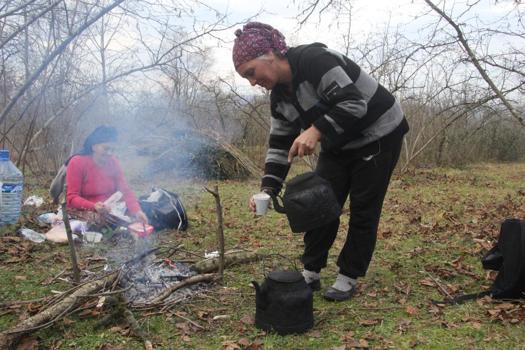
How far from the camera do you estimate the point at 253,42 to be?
2607 millimetres

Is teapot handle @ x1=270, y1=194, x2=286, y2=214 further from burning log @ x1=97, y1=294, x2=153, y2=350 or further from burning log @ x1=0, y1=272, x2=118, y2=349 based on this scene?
burning log @ x1=0, y1=272, x2=118, y2=349

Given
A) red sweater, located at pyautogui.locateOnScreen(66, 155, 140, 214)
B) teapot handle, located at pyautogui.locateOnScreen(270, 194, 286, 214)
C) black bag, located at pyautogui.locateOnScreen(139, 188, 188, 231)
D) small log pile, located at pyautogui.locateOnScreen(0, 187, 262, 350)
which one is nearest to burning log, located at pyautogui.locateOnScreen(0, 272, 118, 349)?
small log pile, located at pyautogui.locateOnScreen(0, 187, 262, 350)

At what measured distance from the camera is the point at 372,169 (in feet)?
9.41

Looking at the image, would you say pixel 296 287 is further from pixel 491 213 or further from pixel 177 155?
pixel 177 155

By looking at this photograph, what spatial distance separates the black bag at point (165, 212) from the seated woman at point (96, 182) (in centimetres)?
44

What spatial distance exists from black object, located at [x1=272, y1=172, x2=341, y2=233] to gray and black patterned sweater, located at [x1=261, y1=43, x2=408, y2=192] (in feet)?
0.99

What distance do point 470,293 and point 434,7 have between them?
3272 millimetres

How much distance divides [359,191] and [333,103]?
0.65m

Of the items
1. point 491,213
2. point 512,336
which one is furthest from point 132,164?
point 512,336

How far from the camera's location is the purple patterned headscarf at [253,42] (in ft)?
8.57

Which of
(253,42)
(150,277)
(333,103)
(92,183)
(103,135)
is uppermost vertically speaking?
(253,42)

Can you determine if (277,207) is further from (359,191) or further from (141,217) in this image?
(141,217)

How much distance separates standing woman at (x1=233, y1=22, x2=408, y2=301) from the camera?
8.48ft

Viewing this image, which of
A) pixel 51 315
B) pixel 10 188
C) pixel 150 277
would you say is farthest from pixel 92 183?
pixel 51 315
